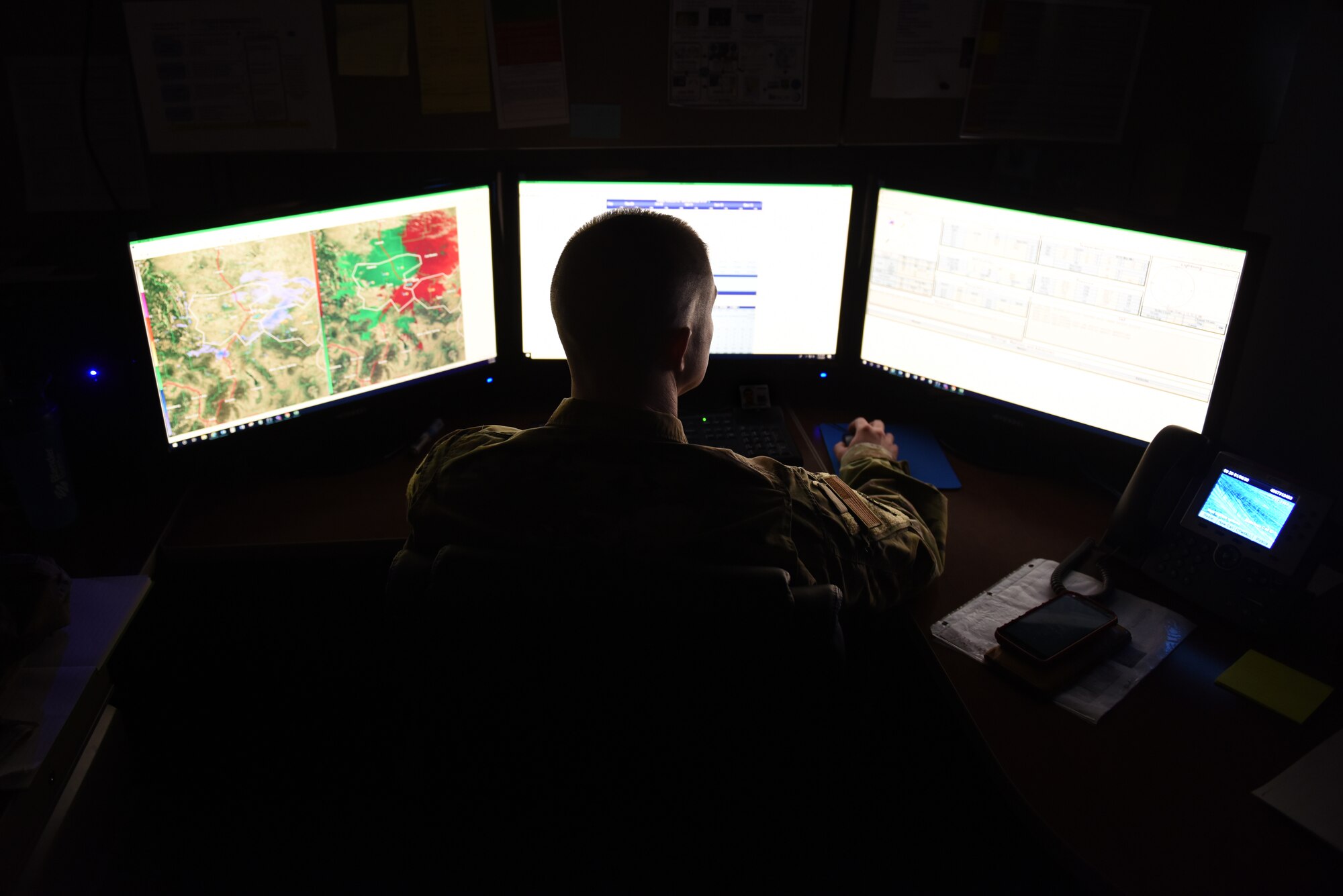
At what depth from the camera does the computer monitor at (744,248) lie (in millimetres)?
1565

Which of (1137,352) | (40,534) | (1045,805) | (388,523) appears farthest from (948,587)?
(40,534)

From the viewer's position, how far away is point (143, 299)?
1235 mm

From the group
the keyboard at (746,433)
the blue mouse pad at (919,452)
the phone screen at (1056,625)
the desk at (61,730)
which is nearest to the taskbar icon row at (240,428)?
the desk at (61,730)

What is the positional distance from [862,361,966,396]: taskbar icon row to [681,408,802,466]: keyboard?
0.65 feet

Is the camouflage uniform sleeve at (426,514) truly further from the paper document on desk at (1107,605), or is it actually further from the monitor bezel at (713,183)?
the paper document on desk at (1107,605)

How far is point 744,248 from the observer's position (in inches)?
63.6

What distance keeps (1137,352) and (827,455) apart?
510 mm

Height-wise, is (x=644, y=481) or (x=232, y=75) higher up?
(x=232, y=75)

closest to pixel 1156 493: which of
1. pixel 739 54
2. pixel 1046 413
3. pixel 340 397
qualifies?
pixel 1046 413

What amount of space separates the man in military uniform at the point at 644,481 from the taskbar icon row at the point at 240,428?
408mm

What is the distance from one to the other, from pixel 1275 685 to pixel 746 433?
2.78 feet

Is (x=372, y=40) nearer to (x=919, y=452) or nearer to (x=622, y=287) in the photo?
(x=622, y=287)

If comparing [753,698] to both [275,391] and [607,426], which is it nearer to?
[607,426]

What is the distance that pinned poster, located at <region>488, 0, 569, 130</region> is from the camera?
1368mm
